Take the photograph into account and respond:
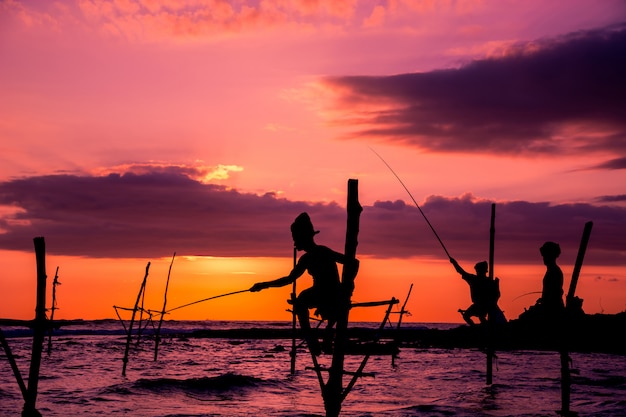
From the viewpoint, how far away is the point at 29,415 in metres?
13.3

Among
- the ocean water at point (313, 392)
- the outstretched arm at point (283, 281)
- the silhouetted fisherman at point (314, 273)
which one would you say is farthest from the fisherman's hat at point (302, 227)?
the ocean water at point (313, 392)

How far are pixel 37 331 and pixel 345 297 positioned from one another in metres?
6.58

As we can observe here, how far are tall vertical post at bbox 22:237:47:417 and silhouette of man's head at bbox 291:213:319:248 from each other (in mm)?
6138

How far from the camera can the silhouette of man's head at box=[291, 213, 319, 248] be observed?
1024 centimetres

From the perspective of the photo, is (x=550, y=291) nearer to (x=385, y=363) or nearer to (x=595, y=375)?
(x=595, y=375)

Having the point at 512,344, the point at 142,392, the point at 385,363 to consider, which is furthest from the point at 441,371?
the point at 512,344

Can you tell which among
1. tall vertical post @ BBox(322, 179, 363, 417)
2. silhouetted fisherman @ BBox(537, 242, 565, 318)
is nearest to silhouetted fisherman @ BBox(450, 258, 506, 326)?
silhouetted fisherman @ BBox(537, 242, 565, 318)

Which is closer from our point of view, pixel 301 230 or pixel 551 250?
pixel 301 230

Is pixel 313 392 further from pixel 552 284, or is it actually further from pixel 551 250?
pixel 551 250

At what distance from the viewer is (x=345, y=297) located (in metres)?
10.8

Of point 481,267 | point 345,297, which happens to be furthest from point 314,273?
point 481,267

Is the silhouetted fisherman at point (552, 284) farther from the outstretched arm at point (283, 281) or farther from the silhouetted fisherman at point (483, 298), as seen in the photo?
the outstretched arm at point (283, 281)

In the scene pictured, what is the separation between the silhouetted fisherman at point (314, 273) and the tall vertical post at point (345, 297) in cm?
17

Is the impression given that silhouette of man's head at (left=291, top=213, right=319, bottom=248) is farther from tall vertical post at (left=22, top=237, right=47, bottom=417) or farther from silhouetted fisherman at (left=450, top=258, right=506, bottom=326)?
silhouetted fisherman at (left=450, top=258, right=506, bottom=326)
